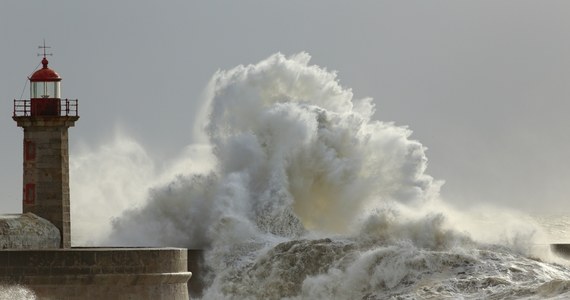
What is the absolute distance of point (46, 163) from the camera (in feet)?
75.0

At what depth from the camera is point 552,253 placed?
29.2 meters

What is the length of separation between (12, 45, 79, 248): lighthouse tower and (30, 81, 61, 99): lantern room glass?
0.30 feet

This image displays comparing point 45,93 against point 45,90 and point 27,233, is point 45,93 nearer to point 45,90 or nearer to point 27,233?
point 45,90

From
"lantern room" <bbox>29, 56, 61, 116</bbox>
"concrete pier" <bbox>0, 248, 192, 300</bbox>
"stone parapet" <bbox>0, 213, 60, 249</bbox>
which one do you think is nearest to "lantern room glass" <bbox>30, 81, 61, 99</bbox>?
"lantern room" <bbox>29, 56, 61, 116</bbox>

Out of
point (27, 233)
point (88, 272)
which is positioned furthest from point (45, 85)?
point (88, 272)

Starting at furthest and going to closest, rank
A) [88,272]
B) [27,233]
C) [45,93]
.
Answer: [45,93] < [27,233] < [88,272]

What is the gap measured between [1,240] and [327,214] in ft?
34.9

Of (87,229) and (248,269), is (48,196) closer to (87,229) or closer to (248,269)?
(248,269)

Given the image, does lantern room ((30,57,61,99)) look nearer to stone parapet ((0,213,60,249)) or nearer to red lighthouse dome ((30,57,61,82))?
red lighthouse dome ((30,57,61,82))

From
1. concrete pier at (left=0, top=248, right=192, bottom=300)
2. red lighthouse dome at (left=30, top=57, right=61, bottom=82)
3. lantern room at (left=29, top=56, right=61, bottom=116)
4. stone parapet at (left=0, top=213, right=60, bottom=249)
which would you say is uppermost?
red lighthouse dome at (left=30, top=57, right=61, bottom=82)

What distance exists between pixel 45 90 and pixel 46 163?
3.04 ft

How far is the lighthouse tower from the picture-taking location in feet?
74.9

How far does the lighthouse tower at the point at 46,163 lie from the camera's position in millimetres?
22844

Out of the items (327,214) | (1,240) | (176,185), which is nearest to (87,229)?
(176,185)
